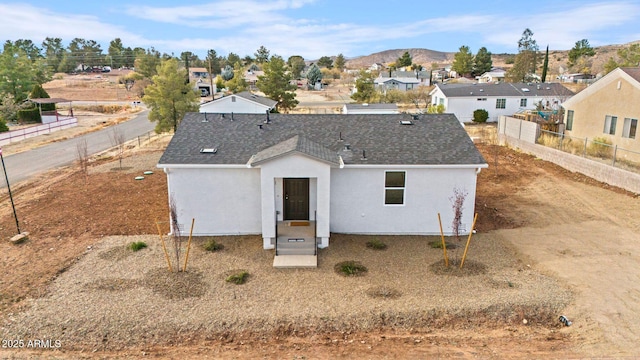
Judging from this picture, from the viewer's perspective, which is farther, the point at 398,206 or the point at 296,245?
the point at 398,206

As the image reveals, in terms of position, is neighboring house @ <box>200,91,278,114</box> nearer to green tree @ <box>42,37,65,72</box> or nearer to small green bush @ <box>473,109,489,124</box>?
small green bush @ <box>473,109,489,124</box>

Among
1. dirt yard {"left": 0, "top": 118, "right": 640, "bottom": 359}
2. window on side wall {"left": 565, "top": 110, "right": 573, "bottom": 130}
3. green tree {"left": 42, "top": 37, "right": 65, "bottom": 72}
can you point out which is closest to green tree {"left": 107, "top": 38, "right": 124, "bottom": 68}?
green tree {"left": 42, "top": 37, "right": 65, "bottom": 72}

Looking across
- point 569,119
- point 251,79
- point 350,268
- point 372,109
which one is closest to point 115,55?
point 251,79

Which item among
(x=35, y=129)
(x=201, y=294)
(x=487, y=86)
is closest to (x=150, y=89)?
(x=35, y=129)

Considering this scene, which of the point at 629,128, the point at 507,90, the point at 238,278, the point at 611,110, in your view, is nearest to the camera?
the point at 238,278

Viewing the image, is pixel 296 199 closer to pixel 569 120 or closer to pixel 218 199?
pixel 218 199

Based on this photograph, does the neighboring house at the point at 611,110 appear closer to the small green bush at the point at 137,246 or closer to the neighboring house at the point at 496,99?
the neighboring house at the point at 496,99
